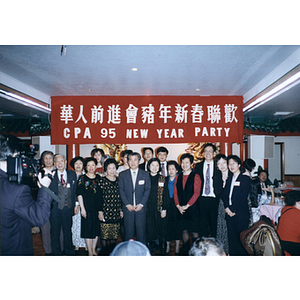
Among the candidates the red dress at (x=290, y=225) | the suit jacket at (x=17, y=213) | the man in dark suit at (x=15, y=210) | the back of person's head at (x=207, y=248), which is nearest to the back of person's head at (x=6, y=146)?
the man in dark suit at (x=15, y=210)

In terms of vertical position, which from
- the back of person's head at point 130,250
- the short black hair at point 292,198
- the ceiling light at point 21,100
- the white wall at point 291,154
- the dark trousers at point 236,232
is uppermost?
the ceiling light at point 21,100

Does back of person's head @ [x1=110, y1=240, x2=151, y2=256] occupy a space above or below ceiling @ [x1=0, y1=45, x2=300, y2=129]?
below

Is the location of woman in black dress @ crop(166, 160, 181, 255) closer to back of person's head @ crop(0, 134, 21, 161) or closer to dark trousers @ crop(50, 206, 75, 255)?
dark trousers @ crop(50, 206, 75, 255)

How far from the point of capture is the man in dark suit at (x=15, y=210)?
1.74 meters

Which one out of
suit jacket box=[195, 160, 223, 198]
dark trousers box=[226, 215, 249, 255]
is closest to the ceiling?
suit jacket box=[195, 160, 223, 198]

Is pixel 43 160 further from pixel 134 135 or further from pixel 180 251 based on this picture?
pixel 180 251

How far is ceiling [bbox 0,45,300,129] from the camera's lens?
2.46 metres

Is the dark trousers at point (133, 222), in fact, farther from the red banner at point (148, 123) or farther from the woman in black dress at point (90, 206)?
the red banner at point (148, 123)

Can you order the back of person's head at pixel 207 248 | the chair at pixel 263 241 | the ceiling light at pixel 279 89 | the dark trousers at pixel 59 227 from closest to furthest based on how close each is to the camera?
the back of person's head at pixel 207 248 < the chair at pixel 263 241 < the ceiling light at pixel 279 89 < the dark trousers at pixel 59 227

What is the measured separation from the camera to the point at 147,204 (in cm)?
328

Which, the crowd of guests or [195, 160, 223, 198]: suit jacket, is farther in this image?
[195, 160, 223, 198]: suit jacket

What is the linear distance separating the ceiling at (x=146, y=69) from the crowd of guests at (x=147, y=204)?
1013 mm

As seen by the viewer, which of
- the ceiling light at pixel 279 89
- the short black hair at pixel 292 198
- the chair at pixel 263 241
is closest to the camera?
the chair at pixel 263 241
